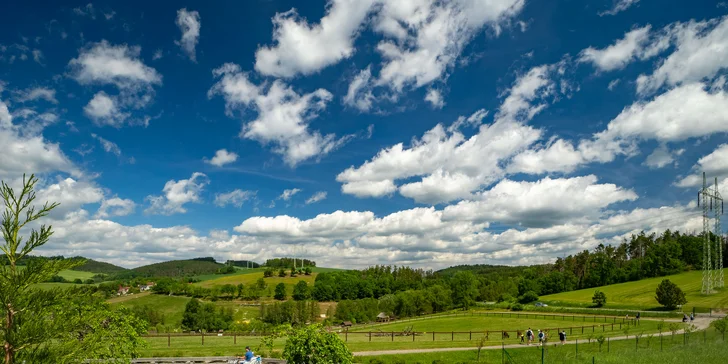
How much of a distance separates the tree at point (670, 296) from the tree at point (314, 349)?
258 ft

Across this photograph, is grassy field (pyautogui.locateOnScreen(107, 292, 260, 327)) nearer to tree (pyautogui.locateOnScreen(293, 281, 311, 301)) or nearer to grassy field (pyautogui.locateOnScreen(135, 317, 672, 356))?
tree (pyautogui.locateOnScreen(293, 281, 311, 301))

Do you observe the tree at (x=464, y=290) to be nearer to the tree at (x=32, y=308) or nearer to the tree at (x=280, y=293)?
the tree at (x=280, y=293)

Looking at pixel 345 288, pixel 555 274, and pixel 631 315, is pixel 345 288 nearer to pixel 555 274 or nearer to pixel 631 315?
pixel 555 274

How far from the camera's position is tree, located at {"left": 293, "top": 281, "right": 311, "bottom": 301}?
141 meters

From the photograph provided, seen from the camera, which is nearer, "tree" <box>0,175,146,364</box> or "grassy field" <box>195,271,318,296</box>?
"tree" <box>0,175,146,364</box>

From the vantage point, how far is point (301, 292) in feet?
468

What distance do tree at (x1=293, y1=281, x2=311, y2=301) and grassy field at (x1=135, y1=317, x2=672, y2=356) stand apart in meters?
78.0

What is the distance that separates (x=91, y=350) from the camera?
A: 8977mm

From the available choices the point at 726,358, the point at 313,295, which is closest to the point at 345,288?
the point at 313,295

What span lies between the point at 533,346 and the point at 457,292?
90.2 m

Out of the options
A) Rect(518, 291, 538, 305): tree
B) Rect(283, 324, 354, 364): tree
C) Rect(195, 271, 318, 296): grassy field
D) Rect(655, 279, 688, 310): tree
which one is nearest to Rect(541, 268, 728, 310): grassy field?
Rect(655, 279, 688, 310): tree

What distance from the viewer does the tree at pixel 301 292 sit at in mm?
141375

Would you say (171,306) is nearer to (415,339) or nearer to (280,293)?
(280,293)

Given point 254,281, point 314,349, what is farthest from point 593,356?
point 254,281
